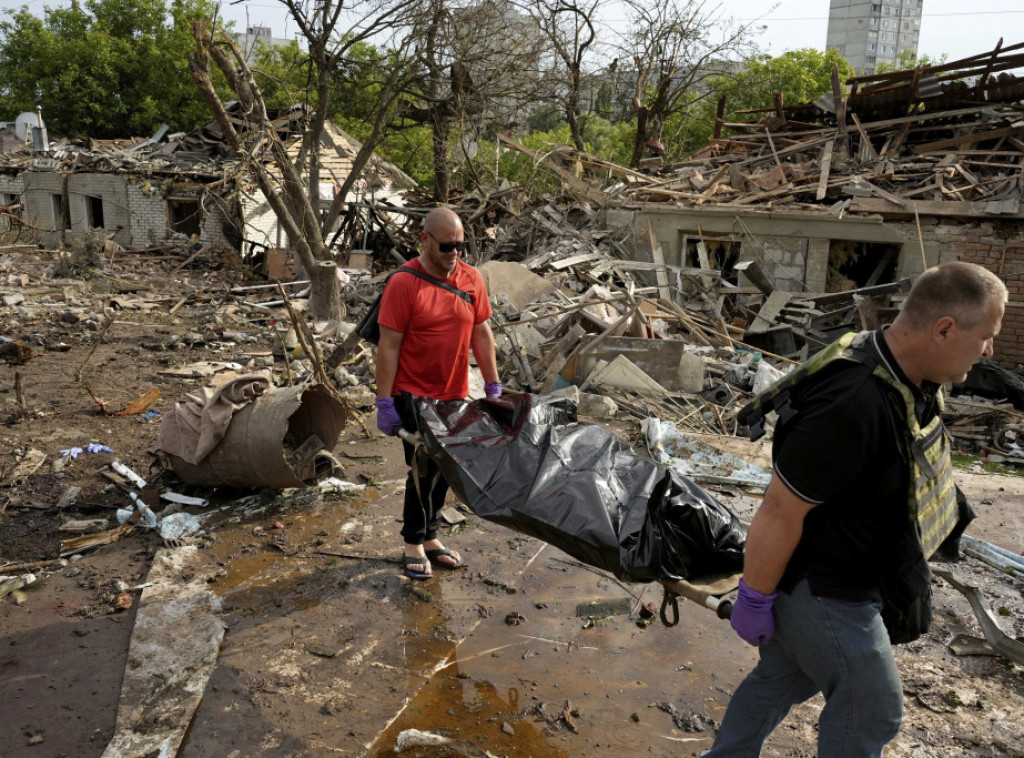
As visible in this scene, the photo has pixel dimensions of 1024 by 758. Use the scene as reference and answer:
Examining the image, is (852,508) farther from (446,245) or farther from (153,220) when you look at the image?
(153,220)

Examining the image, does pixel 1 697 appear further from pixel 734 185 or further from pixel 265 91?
pixel 265 91

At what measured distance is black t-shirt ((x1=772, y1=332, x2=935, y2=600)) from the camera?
1.89 meters

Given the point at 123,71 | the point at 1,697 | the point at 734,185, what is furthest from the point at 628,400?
the point at 123,71

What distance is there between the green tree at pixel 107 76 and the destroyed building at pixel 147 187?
9213 mm

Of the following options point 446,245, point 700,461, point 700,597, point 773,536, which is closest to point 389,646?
point 700,597

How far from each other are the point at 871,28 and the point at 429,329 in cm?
10702

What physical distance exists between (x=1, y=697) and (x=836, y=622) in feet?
11.1

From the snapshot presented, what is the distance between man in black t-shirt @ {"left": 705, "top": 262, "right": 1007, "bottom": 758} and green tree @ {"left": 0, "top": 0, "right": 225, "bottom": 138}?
39060 millimetres

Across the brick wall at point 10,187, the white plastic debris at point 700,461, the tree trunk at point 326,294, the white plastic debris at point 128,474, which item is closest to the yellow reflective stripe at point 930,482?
the white plastic debris at point 700,461

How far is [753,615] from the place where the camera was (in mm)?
2133

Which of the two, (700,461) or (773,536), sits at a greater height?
(773,536)

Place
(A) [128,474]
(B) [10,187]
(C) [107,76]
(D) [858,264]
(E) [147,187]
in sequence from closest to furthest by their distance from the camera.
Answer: (A) [128,474]
(D) [858,264]
(E) [147,187]
(B) [10,187]
(C) [107,76]

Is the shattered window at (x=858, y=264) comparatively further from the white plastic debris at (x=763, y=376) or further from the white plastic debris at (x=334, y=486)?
the white plastic debris at (x=334, y=486)

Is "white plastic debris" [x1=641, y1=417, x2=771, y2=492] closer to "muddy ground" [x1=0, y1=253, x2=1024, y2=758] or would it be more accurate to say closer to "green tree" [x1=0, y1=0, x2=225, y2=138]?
"muddy ground" [x1=0, y1=253, x2=1024, y2=758]
